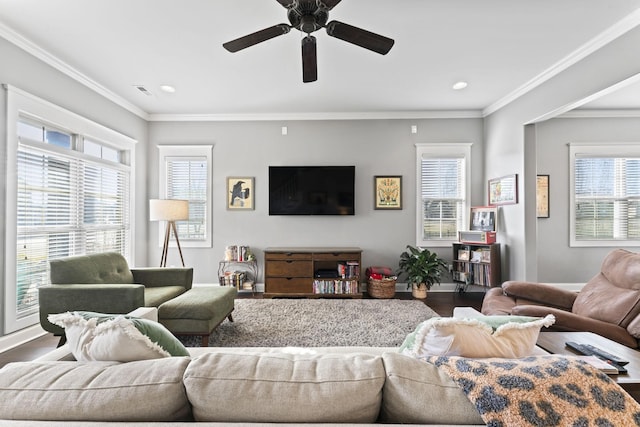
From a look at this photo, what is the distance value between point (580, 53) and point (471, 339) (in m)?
3.37

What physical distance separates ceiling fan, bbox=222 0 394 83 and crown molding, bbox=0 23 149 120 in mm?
2135

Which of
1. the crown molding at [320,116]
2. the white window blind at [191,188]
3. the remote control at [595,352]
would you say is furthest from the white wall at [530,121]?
the white window blind at [191,188]

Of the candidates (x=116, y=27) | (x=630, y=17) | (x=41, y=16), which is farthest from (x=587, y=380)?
(x=41, y=16)

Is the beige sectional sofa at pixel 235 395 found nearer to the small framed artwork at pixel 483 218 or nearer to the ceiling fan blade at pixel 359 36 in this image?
the ceiling fan blade at pixel 359 36

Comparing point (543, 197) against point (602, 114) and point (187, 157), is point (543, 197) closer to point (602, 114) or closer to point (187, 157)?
point (602, 114)

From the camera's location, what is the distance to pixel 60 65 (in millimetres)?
3016

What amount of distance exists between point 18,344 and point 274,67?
3577 millimetres

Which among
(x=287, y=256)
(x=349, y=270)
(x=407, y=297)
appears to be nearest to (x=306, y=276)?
(x=287, y=256)

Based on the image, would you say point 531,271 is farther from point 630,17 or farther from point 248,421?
point 248,421

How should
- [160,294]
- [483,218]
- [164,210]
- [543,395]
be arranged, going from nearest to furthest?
[543,395], [160,294], [164,210], [483,218]

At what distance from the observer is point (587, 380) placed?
0.74 m

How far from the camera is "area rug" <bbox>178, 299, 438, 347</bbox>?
2.67 m

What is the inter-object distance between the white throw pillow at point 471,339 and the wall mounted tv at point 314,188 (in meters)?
3.50

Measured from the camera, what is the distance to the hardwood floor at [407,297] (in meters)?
2.44
